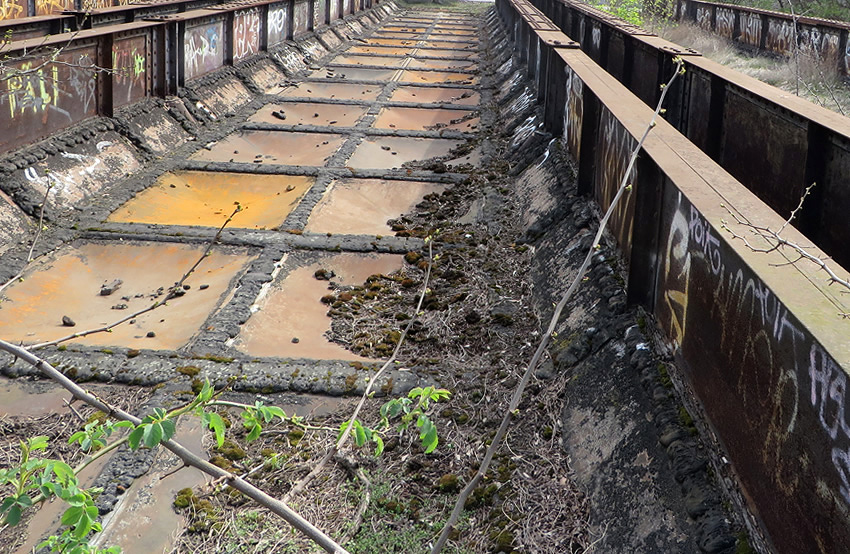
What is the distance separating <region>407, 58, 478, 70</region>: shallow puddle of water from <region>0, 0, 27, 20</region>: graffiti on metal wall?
25.8 ft

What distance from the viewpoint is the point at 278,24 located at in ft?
57.6

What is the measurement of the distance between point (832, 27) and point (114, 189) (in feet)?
42.9

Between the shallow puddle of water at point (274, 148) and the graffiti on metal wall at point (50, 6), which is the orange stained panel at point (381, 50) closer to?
the graffiti on metal wall at point (50, 6)

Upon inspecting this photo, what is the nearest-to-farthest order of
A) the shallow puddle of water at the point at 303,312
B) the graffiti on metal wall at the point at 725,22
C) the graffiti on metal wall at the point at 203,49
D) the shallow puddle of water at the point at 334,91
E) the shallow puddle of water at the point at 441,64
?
1. the shallow puddle of water at the point at 303,312
2. the graffiti on metal wall at the point at 203,49
3. the shallow puddle of water at the point at 334,91
4. the shallow puddle of water at the point at 441,64
5. the graffiti on metal wall at the point at 725,22

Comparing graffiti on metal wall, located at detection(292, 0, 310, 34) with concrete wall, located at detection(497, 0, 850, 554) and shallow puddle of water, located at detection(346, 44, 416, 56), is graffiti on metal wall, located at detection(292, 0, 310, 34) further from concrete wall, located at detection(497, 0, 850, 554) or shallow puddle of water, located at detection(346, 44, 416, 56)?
concrete wall, located at detection(497, 0, 850, 554)

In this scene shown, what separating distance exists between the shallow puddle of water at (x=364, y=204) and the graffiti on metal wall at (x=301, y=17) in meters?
10.3

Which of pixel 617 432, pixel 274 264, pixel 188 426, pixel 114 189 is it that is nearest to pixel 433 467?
pixel 617 432

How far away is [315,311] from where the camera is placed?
6.34 meters

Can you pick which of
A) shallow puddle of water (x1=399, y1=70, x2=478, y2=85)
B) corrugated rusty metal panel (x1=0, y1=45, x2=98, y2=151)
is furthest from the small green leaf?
shallow puddle of water (x1=399, y1=70, x2=478, y2=85)

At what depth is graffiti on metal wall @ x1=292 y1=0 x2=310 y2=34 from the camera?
746 inches

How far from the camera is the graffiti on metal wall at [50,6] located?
14609 millimetres

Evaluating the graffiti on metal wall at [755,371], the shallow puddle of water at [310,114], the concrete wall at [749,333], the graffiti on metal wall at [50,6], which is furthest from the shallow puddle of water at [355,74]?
the graffiti on metal wall at [755,371]

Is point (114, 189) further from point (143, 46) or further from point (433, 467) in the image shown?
point (433, 467)

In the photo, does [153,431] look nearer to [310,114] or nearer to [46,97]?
[46,97]
